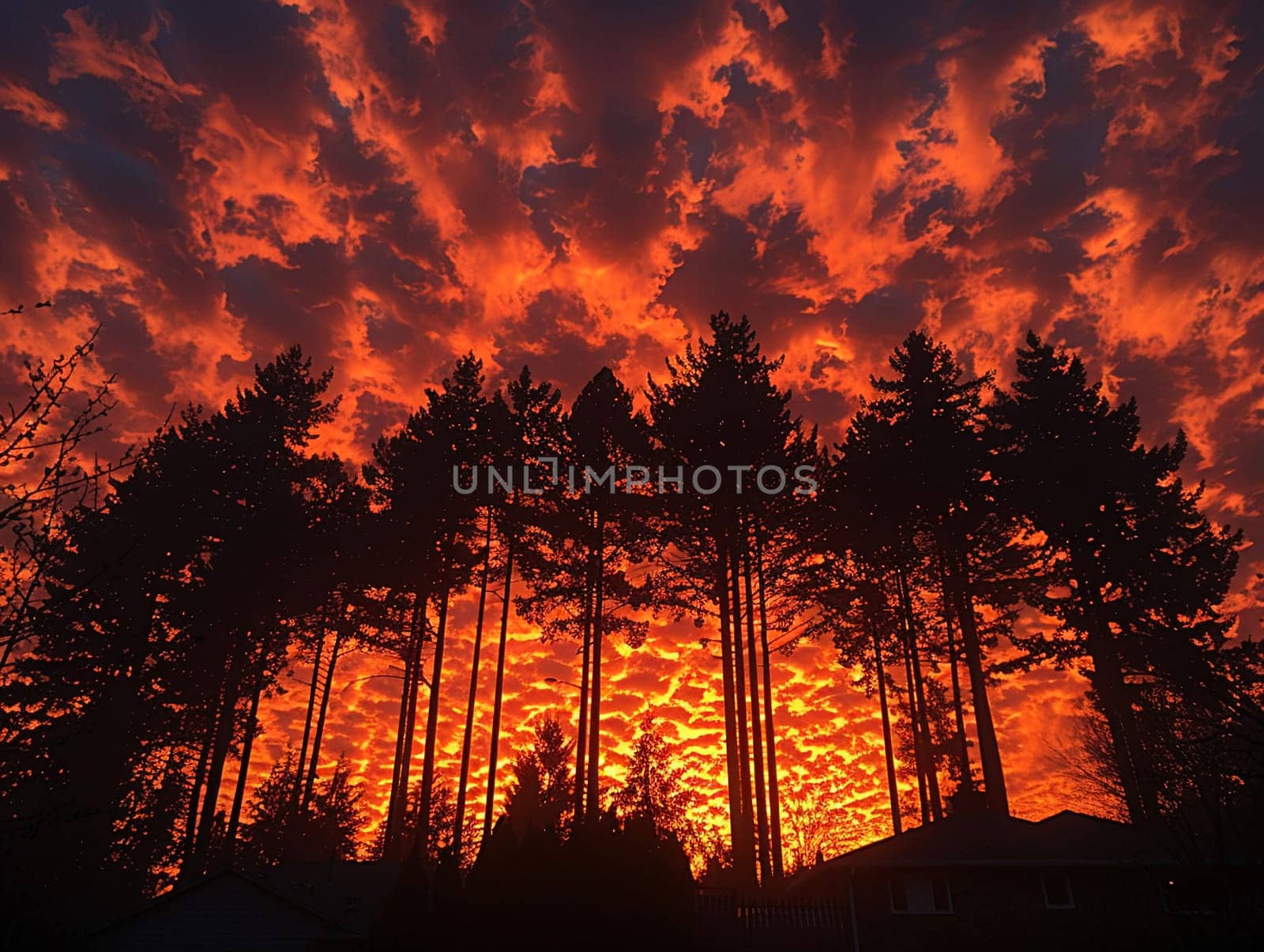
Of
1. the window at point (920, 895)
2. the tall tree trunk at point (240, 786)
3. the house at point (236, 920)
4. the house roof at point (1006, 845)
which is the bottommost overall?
the house at point (236, 920)

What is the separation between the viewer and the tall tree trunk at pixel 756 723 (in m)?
22.1

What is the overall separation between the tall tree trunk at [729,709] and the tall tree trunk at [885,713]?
18.4 feet

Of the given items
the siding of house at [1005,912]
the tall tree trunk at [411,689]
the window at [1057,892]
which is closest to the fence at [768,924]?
the siding of house at [1005,912]

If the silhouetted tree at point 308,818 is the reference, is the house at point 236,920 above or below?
below

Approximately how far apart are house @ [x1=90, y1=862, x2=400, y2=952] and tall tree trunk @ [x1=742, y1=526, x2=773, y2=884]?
37.7 ft

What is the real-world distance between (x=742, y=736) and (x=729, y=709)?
1535mm

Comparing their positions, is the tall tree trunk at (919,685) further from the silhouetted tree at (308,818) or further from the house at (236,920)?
the silhouetted tree at (308,818)

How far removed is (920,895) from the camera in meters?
19.6

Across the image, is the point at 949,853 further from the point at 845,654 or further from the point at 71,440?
the point at 71,440

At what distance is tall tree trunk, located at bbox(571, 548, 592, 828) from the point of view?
21.2 m

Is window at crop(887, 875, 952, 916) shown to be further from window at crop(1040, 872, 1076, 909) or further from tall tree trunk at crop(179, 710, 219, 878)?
tall tree trunk at crop(179, 710, 219, 878)

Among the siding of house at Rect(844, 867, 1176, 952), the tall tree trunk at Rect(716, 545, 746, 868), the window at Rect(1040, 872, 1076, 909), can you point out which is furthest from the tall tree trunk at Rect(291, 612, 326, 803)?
the window at Rect(1040, 872, 1076, 909)

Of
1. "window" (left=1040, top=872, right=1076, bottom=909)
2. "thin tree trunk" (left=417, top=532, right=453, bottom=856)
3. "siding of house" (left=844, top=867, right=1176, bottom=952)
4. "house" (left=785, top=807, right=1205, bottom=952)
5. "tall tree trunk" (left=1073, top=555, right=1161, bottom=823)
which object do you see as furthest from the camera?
"thin tree trunk" (left=417, top=532, right=453, bottom=856)

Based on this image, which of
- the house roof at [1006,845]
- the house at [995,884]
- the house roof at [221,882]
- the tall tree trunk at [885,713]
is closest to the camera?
the house at [995,884]
